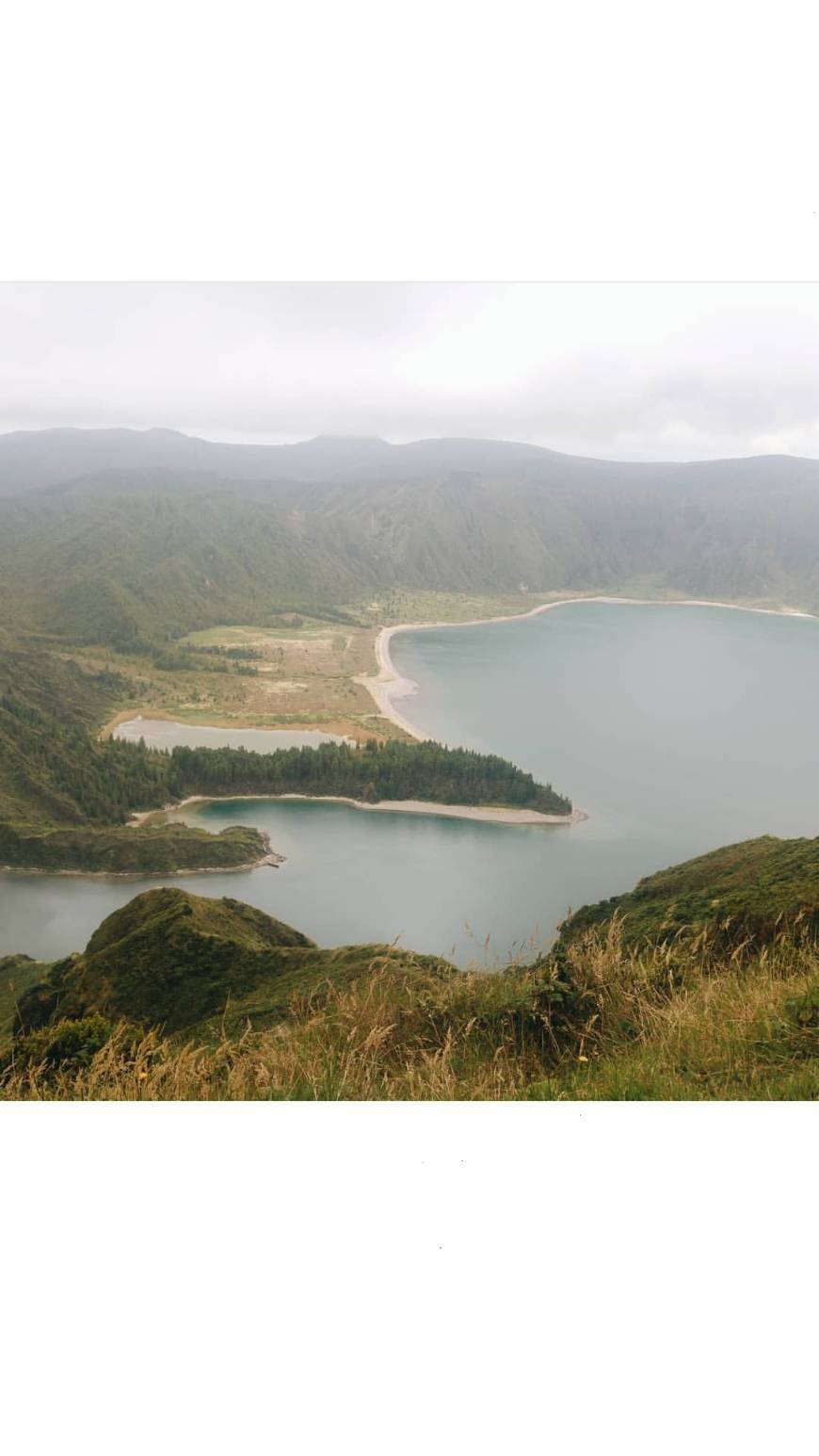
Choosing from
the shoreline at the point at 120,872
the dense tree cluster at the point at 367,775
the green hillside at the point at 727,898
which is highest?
the dense tree cluster at the point at 367,775

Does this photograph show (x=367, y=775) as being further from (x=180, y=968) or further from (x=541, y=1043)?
(x=541, y=1043)

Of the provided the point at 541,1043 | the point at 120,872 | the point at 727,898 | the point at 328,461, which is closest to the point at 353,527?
the point at 328,461

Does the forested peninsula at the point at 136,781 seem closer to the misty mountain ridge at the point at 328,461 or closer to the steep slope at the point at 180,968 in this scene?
the steep slope at the point at 180,968

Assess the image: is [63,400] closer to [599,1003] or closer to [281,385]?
[281,385]

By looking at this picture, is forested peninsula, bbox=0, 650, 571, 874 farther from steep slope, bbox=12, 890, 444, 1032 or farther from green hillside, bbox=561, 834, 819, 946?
green hillside, bbox=561, 834, 819, 946

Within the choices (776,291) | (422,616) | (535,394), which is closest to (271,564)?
(422,616)

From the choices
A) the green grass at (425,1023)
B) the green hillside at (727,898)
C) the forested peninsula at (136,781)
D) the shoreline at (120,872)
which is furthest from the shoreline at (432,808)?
the green grass at (425,1023)
